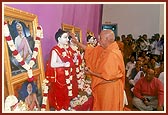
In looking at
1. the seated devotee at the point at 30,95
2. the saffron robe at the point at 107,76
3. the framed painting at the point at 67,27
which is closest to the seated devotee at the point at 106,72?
the saffron robe at the point at 107,76

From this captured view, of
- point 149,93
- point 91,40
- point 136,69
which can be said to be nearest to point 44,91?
point 91,40

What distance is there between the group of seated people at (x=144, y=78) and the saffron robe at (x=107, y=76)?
96mm

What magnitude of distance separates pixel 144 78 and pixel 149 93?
0.64 ft

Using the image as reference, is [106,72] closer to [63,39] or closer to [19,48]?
[63,39]

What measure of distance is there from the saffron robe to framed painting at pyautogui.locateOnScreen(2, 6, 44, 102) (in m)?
0.62

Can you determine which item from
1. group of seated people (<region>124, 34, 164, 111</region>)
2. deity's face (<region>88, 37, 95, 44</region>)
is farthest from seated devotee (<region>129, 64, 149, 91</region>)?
deity's face (<region>88, 37, 95, 44</region>)

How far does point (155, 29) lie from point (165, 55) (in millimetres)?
310

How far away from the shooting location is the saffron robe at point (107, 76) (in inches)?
111

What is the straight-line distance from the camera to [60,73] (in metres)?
2.56

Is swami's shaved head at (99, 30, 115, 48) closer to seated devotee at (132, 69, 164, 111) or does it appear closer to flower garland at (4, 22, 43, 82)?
seated devotee at (132, 69, 164, 111)

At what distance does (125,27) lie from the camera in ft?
9.33

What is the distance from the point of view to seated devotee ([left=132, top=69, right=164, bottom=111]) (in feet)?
9.04

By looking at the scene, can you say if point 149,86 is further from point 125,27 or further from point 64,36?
point 64,36

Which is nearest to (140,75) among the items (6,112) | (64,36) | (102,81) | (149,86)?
(149,86)
